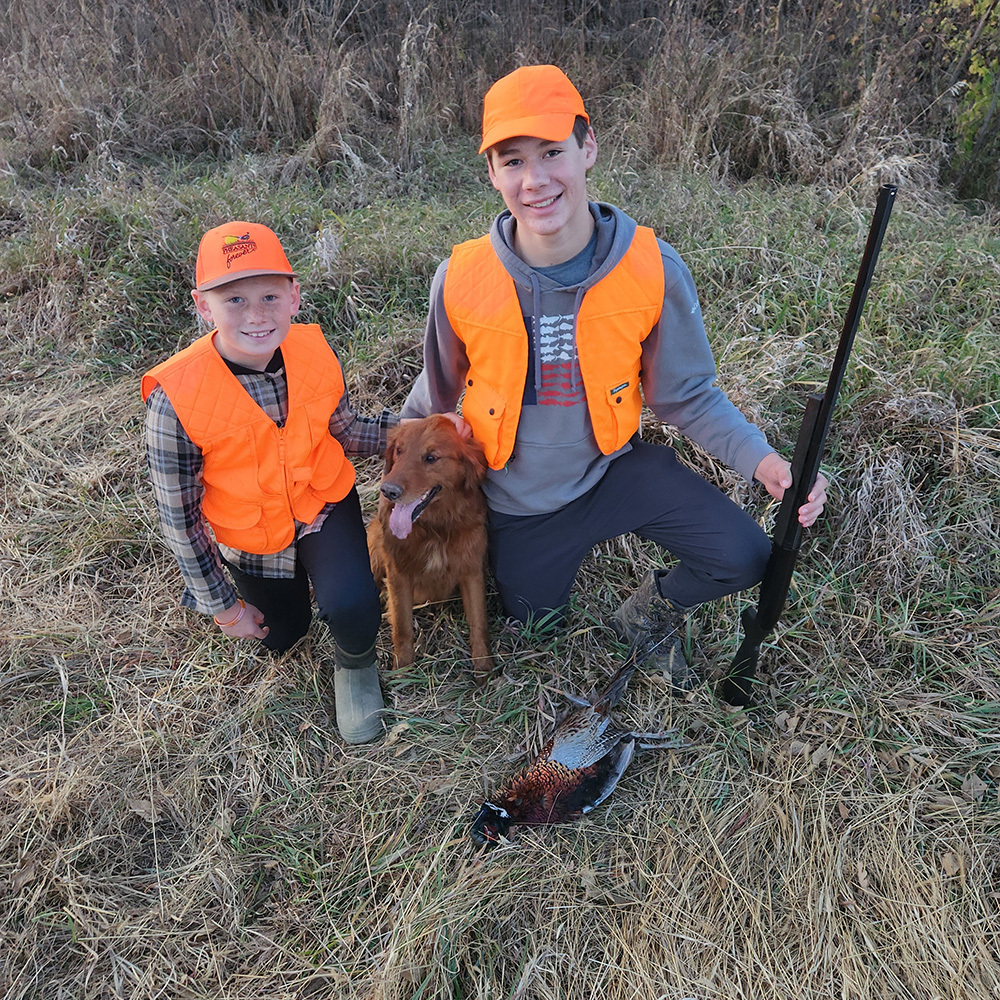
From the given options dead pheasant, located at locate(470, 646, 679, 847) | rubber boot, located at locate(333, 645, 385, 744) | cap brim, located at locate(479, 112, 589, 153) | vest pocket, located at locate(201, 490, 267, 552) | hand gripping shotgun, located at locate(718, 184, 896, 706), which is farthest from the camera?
rubber boot, located at locate(333, 645, 385, 744)

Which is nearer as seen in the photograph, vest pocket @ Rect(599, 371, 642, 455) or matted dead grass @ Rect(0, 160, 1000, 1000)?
matted dead grass @ Rect(0, 160, 1000, 1000)

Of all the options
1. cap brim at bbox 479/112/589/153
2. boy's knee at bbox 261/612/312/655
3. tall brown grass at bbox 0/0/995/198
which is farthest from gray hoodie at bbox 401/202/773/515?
tall brown grass at bbox 0/0/995/198

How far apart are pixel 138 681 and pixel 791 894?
2469mm

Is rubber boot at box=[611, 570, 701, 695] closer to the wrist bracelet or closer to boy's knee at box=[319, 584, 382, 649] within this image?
boy's knee at box=[319, 584, 382, 649]

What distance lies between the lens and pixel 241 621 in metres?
2.69

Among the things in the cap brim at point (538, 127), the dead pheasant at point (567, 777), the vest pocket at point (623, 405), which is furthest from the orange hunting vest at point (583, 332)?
the dead pheasant at point (567, 777)

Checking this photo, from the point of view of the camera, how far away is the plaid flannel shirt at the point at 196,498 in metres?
2.37

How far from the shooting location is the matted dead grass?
86.2 inches

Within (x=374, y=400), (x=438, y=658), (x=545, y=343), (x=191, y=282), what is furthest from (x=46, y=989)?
(x=191, y=282)

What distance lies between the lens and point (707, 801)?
8.35 feet

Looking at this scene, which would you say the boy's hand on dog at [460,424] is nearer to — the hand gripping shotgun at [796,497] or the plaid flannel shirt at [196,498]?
the plaid flannel shirt at [196,498]

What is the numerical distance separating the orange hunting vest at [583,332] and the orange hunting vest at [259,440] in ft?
1.75

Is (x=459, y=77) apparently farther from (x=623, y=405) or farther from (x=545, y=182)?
(x=623, y=405)

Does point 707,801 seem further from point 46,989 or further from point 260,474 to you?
point 46,989
